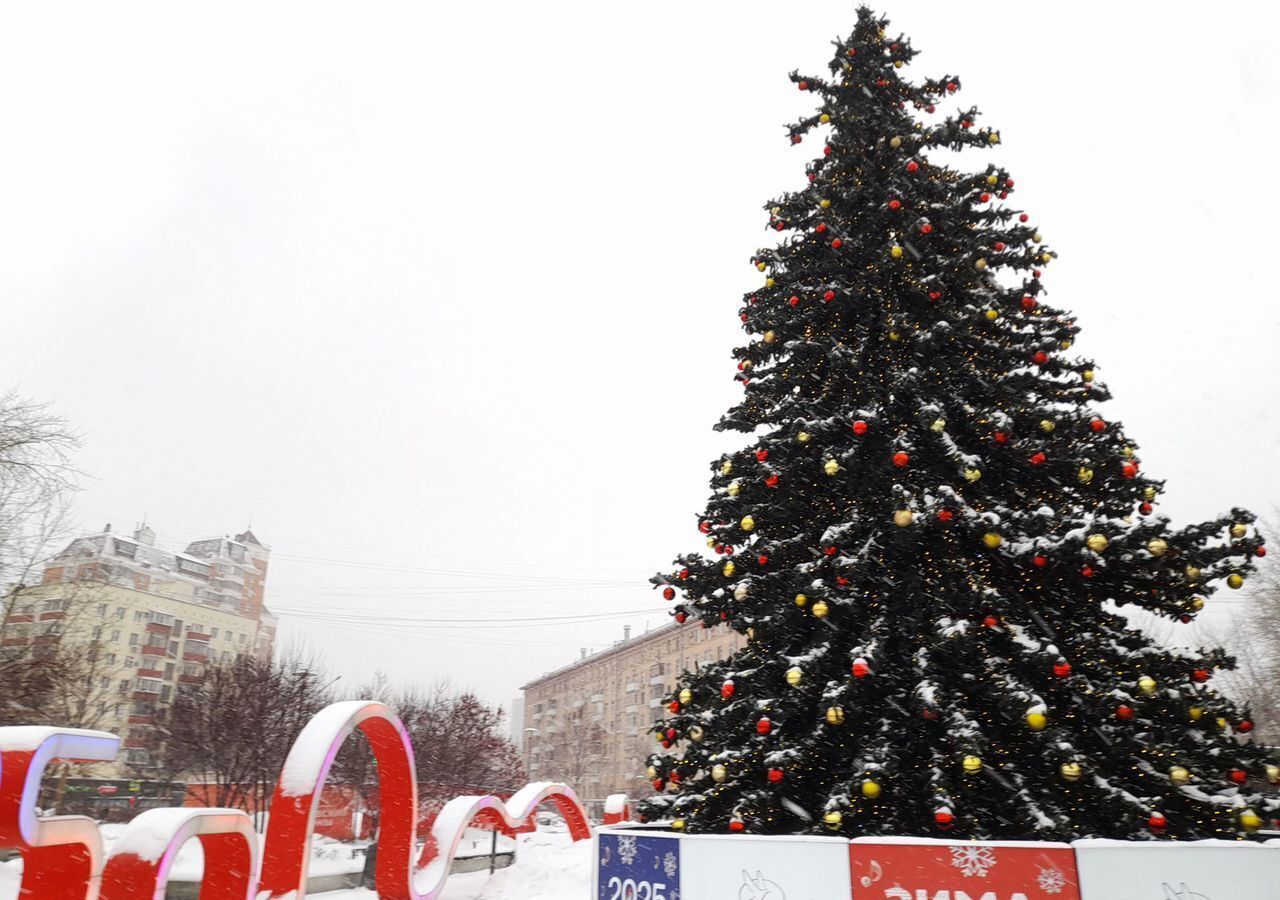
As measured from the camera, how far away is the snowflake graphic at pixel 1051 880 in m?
4.70

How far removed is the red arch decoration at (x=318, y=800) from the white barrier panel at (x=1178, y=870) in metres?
6.43

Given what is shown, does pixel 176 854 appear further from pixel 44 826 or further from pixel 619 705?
pixel 619 705

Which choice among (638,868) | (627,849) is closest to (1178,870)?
(638,868)

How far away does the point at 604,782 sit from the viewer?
72.0 metres

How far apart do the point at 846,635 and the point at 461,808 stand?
807 centimetres

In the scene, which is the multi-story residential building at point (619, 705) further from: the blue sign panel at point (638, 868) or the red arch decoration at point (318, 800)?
the blue sign panel at point (638, 868)

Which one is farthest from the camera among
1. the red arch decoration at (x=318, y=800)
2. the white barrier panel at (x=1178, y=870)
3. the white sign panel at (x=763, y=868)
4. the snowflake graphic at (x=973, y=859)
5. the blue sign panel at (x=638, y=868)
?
the red arch decoration at (x=318, y=800)

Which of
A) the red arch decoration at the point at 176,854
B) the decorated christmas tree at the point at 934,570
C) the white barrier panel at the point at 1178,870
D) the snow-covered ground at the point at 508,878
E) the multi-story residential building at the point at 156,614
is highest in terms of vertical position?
the multi-story residential building at the point at 156,614

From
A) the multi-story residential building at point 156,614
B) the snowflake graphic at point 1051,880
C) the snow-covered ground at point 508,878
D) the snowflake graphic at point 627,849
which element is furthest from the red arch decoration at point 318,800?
the multi-story residential building at point 156,614

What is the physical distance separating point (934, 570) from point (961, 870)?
105 inches

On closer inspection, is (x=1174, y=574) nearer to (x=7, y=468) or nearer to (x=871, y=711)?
(x=871, y=711)

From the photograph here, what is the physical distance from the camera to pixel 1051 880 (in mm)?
4719

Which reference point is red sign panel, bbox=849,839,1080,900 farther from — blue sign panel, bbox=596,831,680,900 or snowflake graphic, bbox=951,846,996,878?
blue sign panel, bbox=596,831,680,900

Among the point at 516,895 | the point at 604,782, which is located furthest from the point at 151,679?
the point at 516,895
